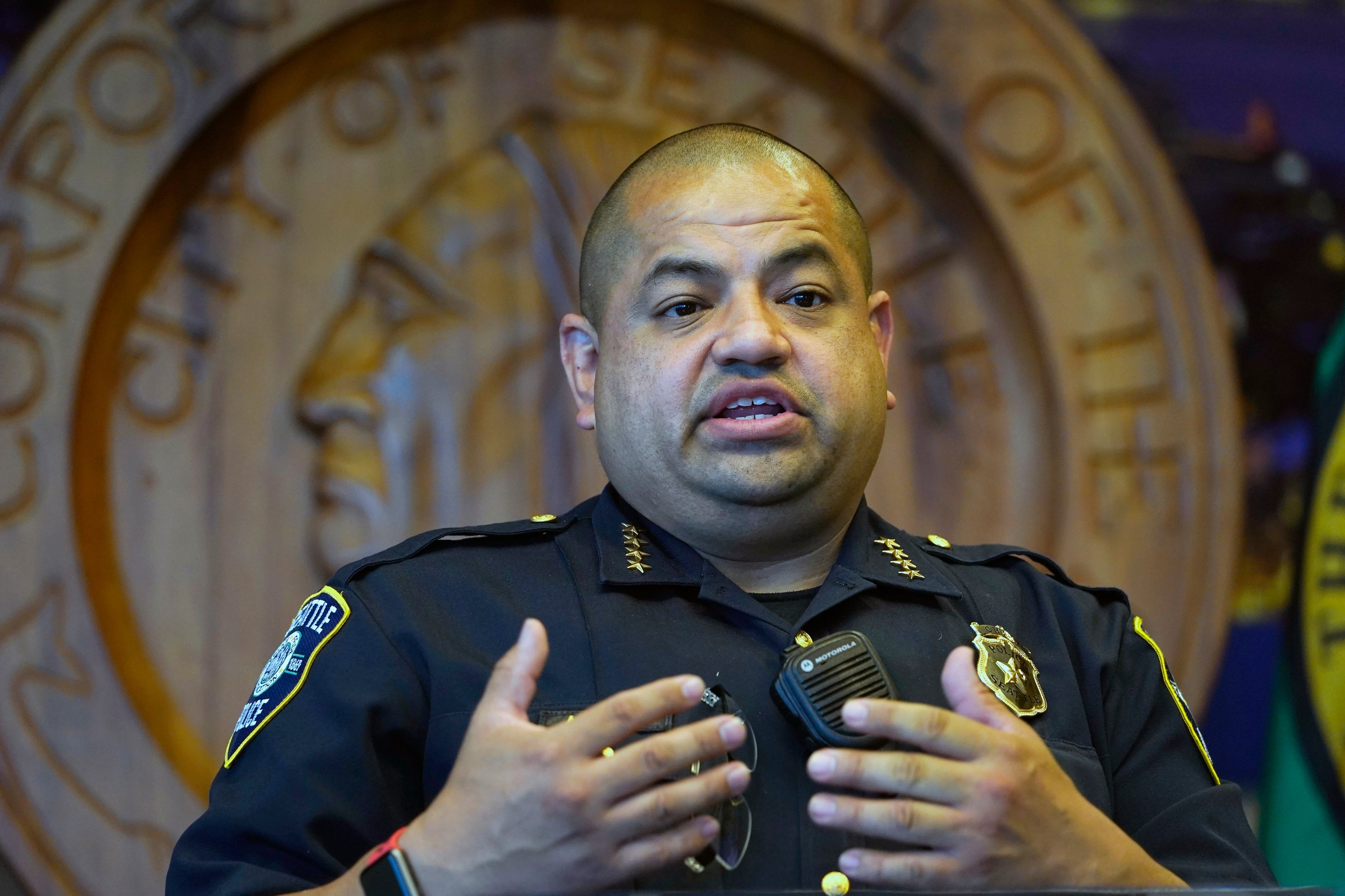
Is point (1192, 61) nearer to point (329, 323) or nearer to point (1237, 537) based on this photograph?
point (1237, 537)

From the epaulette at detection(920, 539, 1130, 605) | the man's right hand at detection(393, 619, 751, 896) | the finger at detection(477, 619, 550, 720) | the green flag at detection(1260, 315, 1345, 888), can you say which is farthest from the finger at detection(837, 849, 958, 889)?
the green flag at detection(1260, 315, 1345, 888)

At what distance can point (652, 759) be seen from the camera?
951 mm

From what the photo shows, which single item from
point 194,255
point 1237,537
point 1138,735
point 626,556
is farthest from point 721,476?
point 1237,537

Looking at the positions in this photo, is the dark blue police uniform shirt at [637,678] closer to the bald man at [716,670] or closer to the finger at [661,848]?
the bald man at [716,670]

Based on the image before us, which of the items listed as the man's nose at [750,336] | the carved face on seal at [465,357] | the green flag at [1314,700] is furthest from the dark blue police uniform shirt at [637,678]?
the green flag at [1314,700]

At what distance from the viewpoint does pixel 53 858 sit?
1.90 m

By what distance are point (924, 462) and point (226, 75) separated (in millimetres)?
1317

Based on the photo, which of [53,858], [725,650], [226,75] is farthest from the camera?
[226,75]

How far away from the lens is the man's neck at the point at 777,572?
1454 millimetres

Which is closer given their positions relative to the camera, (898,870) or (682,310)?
(898,870)

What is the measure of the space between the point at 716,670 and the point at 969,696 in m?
0.29

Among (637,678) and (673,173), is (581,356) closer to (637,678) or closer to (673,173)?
(673,173)

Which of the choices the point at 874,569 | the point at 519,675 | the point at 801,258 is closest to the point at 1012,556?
the point at 874,569

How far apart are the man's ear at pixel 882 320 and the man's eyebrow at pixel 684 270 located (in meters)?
0.27
